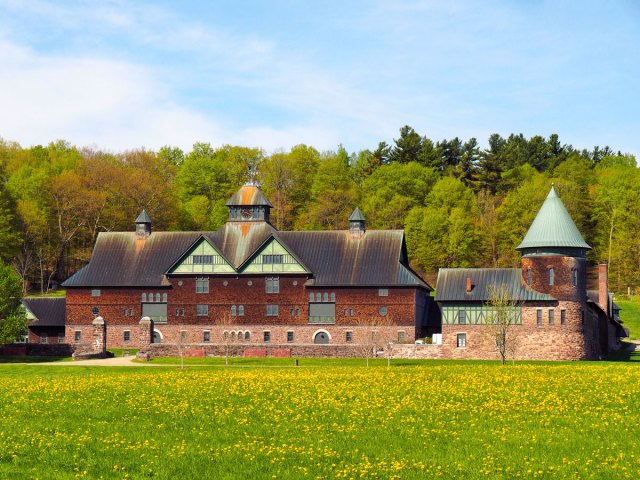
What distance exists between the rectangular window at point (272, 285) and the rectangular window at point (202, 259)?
5164mm

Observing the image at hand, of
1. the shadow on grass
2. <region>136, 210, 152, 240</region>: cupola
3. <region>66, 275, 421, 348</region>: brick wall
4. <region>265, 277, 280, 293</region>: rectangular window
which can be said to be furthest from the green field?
<region>136, 210, 152, 240</region>: cupola

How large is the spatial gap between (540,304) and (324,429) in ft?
158

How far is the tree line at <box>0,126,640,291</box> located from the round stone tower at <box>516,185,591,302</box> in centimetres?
3503

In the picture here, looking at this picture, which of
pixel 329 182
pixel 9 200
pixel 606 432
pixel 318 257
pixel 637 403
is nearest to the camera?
pixel 606 432

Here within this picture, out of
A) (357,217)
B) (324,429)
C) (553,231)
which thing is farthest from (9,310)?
(324,429)

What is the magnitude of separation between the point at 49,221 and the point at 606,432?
9422cm

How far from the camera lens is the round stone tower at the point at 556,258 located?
69.3 metres

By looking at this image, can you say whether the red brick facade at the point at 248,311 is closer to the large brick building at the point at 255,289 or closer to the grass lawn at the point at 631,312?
the large brick building at the point at 255,289

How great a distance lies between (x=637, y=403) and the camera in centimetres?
2931

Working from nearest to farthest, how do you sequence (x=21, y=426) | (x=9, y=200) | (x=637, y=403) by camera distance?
(x=21, y=426)
(x=637, y=403)
(x=9, y=200)

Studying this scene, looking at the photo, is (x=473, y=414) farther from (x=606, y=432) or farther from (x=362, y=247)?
(x=362, y=247)

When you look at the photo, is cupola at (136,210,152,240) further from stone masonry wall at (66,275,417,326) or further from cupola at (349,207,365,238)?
cupola at (349,207,365,238)

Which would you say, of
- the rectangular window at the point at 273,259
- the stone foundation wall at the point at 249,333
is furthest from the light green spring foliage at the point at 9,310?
the rectangular window at the point at 273,259

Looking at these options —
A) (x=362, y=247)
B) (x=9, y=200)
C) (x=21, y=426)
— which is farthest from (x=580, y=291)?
(x=9, y=200)
